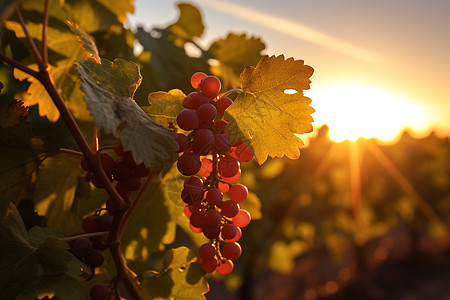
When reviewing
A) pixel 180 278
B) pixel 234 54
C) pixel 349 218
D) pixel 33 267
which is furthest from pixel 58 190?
pixel 349 218

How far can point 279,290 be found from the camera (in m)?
13.7

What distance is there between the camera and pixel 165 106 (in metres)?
0.91

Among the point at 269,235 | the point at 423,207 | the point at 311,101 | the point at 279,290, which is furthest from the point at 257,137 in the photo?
the point at 423,207

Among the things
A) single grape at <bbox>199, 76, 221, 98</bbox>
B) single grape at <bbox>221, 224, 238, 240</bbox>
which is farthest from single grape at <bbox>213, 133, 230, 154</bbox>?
single grape at <bbox>221, 224, 238, 240</bbox>

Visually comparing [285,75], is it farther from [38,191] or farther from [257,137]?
[38,191]

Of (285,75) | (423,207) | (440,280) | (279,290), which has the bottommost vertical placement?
(279,290)

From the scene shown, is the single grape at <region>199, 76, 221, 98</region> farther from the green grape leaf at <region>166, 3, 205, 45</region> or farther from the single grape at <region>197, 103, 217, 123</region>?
the green grape leaf at <region>166, 3, 205, 45</region>

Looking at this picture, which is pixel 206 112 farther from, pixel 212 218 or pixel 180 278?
pixel 180 278

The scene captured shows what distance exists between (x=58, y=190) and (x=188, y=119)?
21.5 inches

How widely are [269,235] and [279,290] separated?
6.06 metres

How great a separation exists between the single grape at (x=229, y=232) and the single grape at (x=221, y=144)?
0.21 metres

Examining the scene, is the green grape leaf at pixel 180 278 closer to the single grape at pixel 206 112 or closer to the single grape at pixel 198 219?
the single grape at pixel 198 219

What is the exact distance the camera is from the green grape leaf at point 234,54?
6.90 feet

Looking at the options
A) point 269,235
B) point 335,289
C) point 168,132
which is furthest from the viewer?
point 335,289
